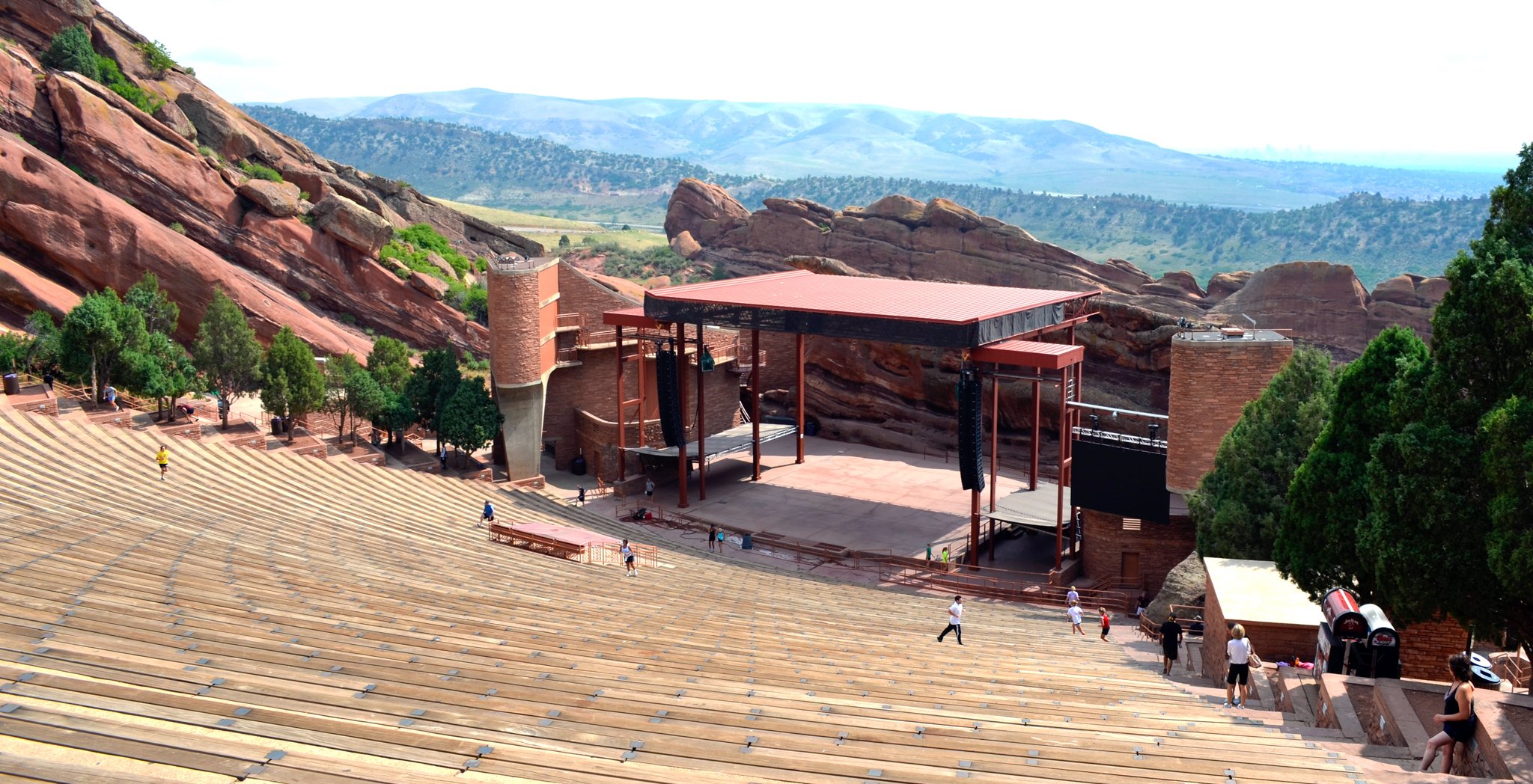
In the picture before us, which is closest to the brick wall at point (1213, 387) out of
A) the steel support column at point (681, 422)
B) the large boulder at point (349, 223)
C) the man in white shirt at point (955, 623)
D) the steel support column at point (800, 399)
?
the man in white shirt at point (955, 623)

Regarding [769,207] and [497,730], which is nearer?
[497,730]

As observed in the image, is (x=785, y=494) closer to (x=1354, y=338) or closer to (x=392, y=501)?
(x=392, y=501)

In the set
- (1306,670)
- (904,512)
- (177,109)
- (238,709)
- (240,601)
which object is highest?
(177,109)

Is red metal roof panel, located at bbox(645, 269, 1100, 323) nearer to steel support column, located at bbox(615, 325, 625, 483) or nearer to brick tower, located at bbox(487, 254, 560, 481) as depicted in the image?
steel support column, located at bbox(615, 325, 625, 483)

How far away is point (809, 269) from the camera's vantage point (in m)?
57.1

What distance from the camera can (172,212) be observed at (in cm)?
5056

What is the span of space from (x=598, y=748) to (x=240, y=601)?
24.1 feet

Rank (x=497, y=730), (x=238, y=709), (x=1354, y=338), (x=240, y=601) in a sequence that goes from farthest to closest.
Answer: (x=1354, y=338)
(x=240, y=601)
(x=497, y=730)
(x=238, y=709)

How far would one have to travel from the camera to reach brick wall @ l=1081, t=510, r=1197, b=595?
31.5 meters

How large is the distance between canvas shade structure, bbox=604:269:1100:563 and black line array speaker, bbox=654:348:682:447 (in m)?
0.34

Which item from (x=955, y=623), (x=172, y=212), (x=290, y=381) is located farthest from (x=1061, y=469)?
(x=172, y=212)

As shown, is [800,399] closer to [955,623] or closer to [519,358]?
[519,358]

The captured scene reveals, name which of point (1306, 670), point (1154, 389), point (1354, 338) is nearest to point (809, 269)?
point (1154, 389)

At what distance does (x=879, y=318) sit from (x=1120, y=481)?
788 centimetres
